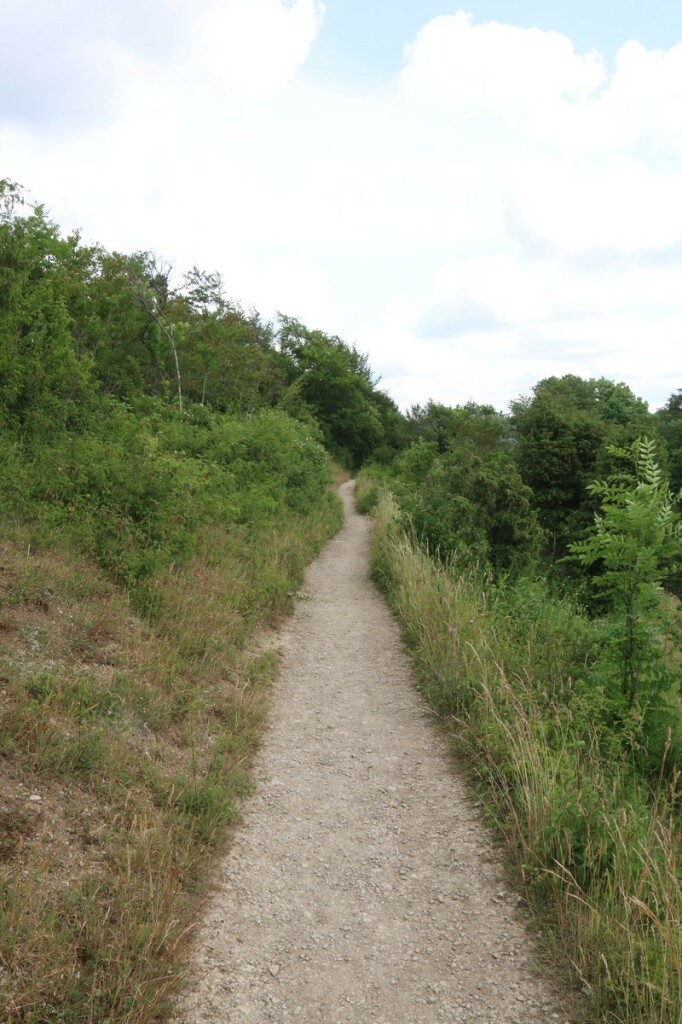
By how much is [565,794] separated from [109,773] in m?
2.88

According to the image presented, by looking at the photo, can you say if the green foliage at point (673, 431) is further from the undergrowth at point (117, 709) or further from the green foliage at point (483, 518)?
the undergrowth at point (117, 709)

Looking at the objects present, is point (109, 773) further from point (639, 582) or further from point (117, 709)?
point (639, 582)

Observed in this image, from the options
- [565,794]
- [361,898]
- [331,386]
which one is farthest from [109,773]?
[331,386]

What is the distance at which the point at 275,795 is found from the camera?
4.96m

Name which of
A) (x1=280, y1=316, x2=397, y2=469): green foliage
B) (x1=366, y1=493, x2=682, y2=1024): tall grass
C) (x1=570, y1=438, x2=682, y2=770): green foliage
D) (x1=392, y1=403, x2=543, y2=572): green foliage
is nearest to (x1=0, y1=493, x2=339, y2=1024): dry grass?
(x1=366, y1=493, x2=682, y2=1024): tall grass

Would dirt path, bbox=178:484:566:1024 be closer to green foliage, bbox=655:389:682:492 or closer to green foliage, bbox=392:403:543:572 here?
green foliage, bbox=392:403:543:572

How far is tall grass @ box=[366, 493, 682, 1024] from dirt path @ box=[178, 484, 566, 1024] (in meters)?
0.25

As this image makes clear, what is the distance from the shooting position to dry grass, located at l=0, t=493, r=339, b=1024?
2.90 meters

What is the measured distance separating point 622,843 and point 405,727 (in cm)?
292

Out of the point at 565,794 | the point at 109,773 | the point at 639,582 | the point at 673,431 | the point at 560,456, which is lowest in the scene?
the point at 109,773

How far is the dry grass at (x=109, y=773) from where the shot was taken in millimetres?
2902

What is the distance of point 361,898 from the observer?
3896 millimetres

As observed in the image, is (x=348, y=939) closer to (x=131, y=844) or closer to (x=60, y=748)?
(x=131, y=844)

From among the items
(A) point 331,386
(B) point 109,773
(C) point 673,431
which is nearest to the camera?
(B) point 109,773
